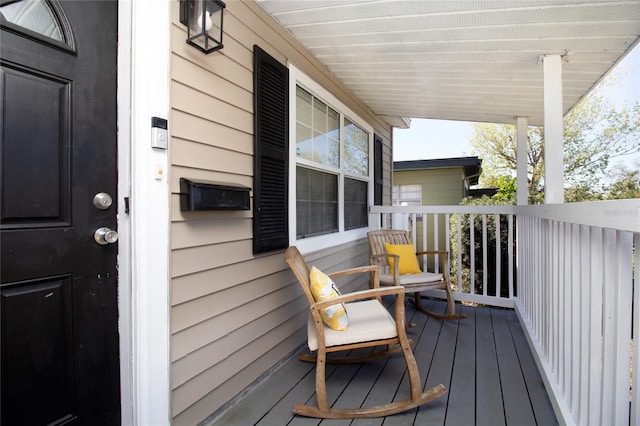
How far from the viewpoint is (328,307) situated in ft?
6.45

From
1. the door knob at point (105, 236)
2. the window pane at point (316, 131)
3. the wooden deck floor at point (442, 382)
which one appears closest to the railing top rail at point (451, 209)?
the window pane at point (316, 131)

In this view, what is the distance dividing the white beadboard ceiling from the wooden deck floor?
2.32 metres

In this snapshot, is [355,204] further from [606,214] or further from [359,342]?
[606,214]

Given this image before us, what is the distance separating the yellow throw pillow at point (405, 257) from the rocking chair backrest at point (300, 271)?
63.8 inches

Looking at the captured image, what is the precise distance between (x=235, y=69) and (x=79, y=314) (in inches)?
57.9

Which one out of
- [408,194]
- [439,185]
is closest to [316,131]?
[439,185]

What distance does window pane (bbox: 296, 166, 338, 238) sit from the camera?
9.30 feet

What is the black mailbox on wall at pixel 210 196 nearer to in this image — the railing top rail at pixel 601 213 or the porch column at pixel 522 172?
the railing top rail at pixel 601 213

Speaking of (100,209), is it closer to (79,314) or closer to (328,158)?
(79,314)

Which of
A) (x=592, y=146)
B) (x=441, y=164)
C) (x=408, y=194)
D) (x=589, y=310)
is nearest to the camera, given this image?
(x=589, y=310)

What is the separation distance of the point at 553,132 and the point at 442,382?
2.01 meters

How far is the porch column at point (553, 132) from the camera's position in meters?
2.58

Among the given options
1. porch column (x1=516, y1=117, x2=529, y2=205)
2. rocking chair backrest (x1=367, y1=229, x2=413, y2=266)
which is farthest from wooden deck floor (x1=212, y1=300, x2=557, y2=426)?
porch column (x1=516, y1=117, x2=529, y2=205)

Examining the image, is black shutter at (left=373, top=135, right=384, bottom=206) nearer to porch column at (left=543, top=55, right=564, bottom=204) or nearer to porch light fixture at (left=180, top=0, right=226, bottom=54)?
porch column at (left=543, top=55, right=564, bottom=204)
